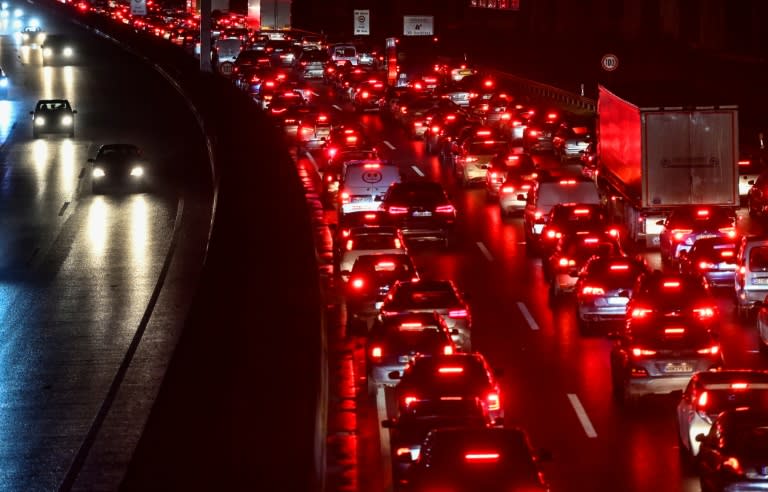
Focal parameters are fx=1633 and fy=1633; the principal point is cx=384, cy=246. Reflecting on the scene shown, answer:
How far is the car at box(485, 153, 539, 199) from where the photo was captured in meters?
45.3

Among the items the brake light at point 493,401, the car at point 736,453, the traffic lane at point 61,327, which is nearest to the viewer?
the car at point 736,453

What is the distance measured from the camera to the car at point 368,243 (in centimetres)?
3181

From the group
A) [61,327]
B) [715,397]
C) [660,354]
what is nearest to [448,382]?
[715,397]

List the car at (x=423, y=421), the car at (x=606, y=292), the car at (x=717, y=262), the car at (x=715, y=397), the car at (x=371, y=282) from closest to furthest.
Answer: the car at (x=423, y=421)
the car at (x=715, y=397)
the car at (x=606, y=292)
the car at (x=371, y=282)
the car at (x=717, y=262)

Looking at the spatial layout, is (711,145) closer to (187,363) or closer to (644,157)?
(644,157)

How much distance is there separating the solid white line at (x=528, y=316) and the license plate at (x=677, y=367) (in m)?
7.35

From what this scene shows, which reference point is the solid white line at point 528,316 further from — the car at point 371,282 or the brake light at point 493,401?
the brake light at point 493,401

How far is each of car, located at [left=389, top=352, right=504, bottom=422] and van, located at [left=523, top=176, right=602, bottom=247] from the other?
17.2m

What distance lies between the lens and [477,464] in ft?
50.4

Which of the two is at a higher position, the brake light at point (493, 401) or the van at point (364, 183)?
the van at point (364, 183)

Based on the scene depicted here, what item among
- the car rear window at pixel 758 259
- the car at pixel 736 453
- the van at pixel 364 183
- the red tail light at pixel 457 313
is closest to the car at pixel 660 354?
the red tail light at pixel 457 313

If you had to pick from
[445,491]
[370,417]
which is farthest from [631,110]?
[445,491]

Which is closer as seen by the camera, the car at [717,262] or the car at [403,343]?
the car at [403,343]

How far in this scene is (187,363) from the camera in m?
20.2
